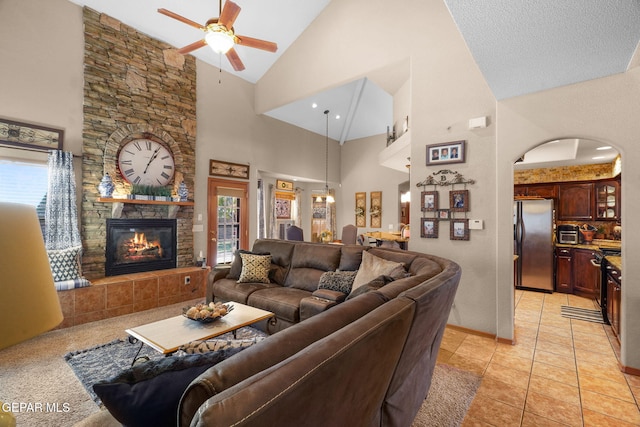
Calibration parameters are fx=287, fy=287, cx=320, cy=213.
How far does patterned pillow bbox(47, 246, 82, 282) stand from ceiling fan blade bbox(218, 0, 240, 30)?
343 centimetres

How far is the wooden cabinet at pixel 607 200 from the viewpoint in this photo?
5059mm

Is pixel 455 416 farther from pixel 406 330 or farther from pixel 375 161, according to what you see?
pixel 375 161

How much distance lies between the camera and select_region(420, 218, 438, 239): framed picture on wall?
3.73 m

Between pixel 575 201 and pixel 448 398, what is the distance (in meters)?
5.41

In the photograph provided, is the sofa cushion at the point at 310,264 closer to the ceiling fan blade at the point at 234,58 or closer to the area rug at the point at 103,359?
the area rug at the point at 103,359

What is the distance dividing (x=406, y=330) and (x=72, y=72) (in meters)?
5.33

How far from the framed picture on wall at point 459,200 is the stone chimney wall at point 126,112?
4.30m

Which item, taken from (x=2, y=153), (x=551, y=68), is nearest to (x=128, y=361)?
(x=2, y=153)

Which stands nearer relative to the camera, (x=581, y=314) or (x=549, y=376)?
(x=549, y=376)

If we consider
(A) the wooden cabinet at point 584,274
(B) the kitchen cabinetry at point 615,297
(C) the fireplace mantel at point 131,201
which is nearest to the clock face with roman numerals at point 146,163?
(C) the fireplace mantel at point 131,201

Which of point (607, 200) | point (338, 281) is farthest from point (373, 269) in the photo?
point (607, 200)

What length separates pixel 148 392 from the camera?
0.86 metres

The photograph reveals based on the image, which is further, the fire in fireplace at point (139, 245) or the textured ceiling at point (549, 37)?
the fire in fireplace at point (139, 245)

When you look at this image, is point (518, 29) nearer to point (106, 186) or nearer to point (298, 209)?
point (106, 186)
